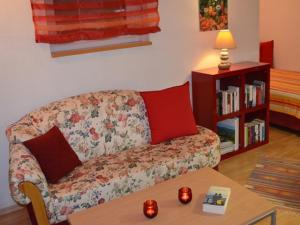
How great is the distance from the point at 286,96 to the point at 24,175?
2810 mm

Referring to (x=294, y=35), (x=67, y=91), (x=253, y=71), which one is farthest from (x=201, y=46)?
(x=294, y=35)

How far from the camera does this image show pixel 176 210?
179 centimetres

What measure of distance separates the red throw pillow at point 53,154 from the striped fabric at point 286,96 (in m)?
2.37

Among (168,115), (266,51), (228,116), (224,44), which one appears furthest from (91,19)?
(266,51)

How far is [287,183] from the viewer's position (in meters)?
2.74

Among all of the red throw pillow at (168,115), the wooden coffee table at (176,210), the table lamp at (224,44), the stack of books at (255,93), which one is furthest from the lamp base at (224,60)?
the wooden coffee table at (176,210)

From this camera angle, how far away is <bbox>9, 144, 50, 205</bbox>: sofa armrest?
6.33ft

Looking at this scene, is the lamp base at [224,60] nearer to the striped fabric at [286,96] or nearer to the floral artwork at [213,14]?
the floral artwork at [213,14]

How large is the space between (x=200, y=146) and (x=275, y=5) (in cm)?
347

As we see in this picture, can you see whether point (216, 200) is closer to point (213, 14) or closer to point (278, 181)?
point (278, 181)

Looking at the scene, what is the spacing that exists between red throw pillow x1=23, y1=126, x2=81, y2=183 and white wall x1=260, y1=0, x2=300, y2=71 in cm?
388

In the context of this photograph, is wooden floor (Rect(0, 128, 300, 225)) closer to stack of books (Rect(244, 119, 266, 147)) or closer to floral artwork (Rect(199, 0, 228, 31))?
stack of books (Rect(244, 119, 266, 147))

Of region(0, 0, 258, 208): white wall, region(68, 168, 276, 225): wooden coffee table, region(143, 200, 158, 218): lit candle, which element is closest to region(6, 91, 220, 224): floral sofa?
region(0, 0, 258, 208): white wall

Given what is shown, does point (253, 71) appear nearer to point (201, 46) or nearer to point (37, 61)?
point (201, 46)
